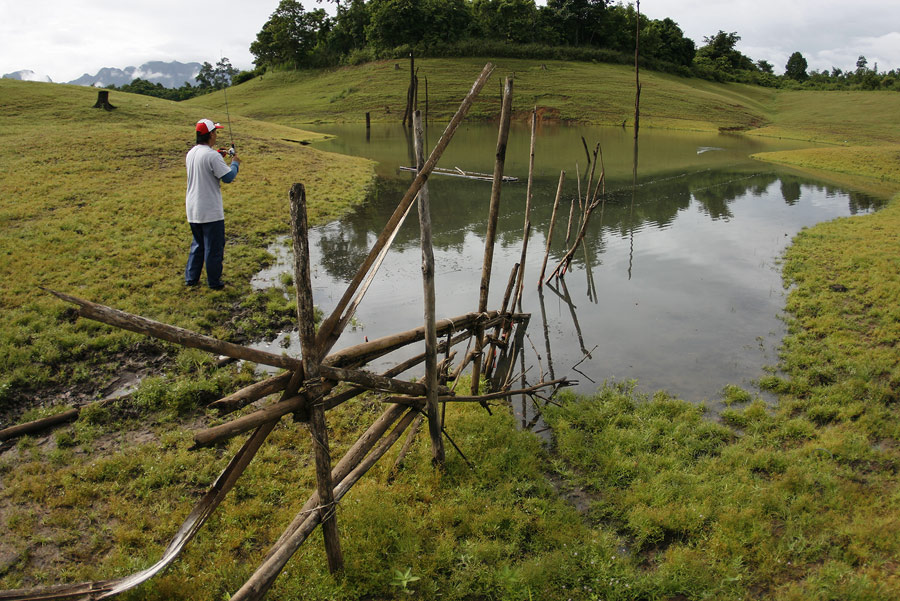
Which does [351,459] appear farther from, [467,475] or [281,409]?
[467,475]

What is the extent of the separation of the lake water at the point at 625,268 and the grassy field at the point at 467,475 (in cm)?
72

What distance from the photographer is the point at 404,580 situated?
365cm

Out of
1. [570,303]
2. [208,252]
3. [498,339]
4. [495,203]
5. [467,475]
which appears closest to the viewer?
[467,475]

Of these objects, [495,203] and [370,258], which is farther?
[495,203]

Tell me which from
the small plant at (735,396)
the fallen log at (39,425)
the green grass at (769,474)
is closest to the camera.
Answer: the green grass at (769,474)

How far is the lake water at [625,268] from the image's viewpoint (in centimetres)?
782

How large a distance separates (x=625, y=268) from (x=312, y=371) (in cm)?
1001

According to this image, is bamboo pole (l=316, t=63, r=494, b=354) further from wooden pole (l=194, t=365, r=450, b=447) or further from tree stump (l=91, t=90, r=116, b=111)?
tree stump (l=91, t=90, r=116, b=111)

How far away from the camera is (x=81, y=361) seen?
20.7 feet

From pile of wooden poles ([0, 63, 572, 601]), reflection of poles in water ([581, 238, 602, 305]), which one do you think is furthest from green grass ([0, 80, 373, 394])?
reflection of poles in water ([581, 238, 602, 305])

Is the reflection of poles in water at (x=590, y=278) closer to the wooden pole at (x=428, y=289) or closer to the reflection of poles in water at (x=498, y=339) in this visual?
the reflection of poles in water at (x=498, y=339)

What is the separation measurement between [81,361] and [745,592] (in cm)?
706

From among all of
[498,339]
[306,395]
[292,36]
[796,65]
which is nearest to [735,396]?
[498,339]

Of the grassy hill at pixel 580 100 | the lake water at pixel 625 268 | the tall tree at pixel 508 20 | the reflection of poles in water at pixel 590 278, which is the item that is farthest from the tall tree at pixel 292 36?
the reflection of poles in water at pixel 590 278
